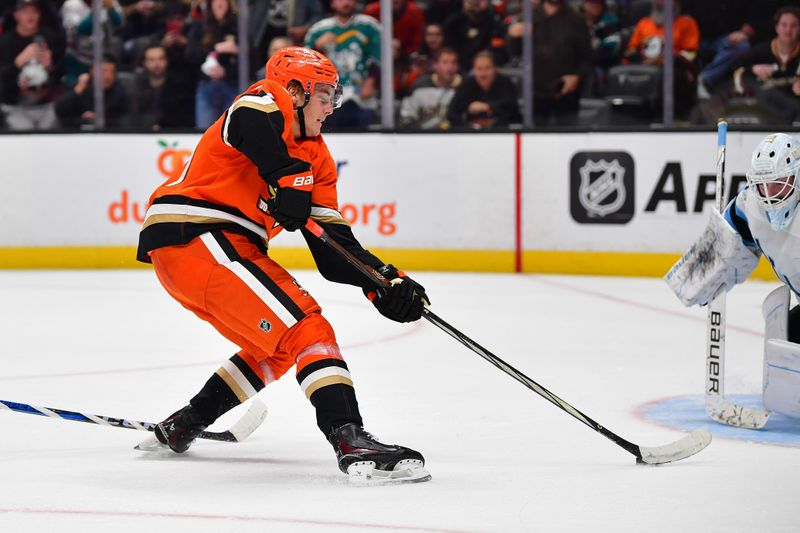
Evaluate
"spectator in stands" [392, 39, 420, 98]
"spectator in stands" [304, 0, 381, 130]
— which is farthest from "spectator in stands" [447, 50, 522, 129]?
"spectator in stands" [304, 0, 381, 130]

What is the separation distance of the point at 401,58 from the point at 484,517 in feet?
18.2

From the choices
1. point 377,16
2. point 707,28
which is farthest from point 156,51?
point 707,28

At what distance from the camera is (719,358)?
3.85 m

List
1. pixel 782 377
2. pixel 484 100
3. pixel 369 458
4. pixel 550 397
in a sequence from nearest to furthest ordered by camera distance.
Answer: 1. pixel 369 458
2. pixel 550 397
3. pixel 782 377
4. pixel 484 100

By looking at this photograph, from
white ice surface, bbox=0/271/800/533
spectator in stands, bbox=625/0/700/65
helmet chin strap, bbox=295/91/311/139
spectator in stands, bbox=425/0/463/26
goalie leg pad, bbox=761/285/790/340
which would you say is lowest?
white ice surface, bbox=0/271/800/533

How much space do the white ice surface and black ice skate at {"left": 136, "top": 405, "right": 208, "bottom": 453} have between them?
0.06 metres

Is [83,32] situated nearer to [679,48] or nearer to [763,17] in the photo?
[679,48]

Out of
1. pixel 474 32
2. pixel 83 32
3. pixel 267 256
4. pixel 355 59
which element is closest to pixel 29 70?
pixel 83 32

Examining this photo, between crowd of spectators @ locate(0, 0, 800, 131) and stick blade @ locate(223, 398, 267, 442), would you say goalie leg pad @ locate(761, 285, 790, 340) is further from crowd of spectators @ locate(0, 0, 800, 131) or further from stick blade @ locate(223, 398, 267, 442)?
crowd of spectators @ locate(0, 0, 800, 131)

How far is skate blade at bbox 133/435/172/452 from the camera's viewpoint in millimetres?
3449

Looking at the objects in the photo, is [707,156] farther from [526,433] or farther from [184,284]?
[184,284]

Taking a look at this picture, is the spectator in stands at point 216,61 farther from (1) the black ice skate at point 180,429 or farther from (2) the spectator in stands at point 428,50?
(1) the black ice skate at point 180,429

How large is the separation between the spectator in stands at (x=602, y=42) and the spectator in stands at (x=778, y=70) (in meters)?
0.75

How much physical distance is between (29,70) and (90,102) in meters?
0.54
